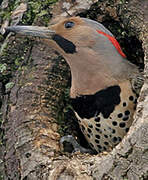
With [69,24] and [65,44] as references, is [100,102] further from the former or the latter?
[69,24]

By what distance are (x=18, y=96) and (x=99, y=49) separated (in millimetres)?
874

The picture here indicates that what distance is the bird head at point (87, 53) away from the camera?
2.99 m

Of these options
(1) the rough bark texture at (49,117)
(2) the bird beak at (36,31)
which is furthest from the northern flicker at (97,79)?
(1) the rough bark texture at (49,117)

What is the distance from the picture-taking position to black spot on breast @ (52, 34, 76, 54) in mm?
3037

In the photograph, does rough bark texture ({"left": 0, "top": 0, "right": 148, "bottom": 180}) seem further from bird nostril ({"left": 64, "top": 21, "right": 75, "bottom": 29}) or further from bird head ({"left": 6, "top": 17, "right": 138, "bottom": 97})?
bird nostril ({"left": 64, "top": 21, "right": 75, "bottom": 29})

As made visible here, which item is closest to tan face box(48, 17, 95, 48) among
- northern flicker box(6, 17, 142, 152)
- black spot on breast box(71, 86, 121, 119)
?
northern flicker box(6, 17, 142, 152)

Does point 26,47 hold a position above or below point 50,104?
above

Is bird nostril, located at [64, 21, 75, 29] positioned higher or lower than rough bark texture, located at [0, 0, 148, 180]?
higher

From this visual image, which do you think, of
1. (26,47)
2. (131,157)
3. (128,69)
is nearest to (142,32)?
Result: (128,69)

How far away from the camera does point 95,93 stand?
9.73 ft

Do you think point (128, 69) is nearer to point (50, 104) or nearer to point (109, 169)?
point (50, 104)

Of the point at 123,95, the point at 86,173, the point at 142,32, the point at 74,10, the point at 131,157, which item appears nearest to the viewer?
the point at 131,157

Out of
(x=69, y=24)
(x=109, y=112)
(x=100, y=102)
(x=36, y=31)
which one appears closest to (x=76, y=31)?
(x=69, y=24)

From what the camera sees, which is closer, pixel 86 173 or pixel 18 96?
pixel 86 173
